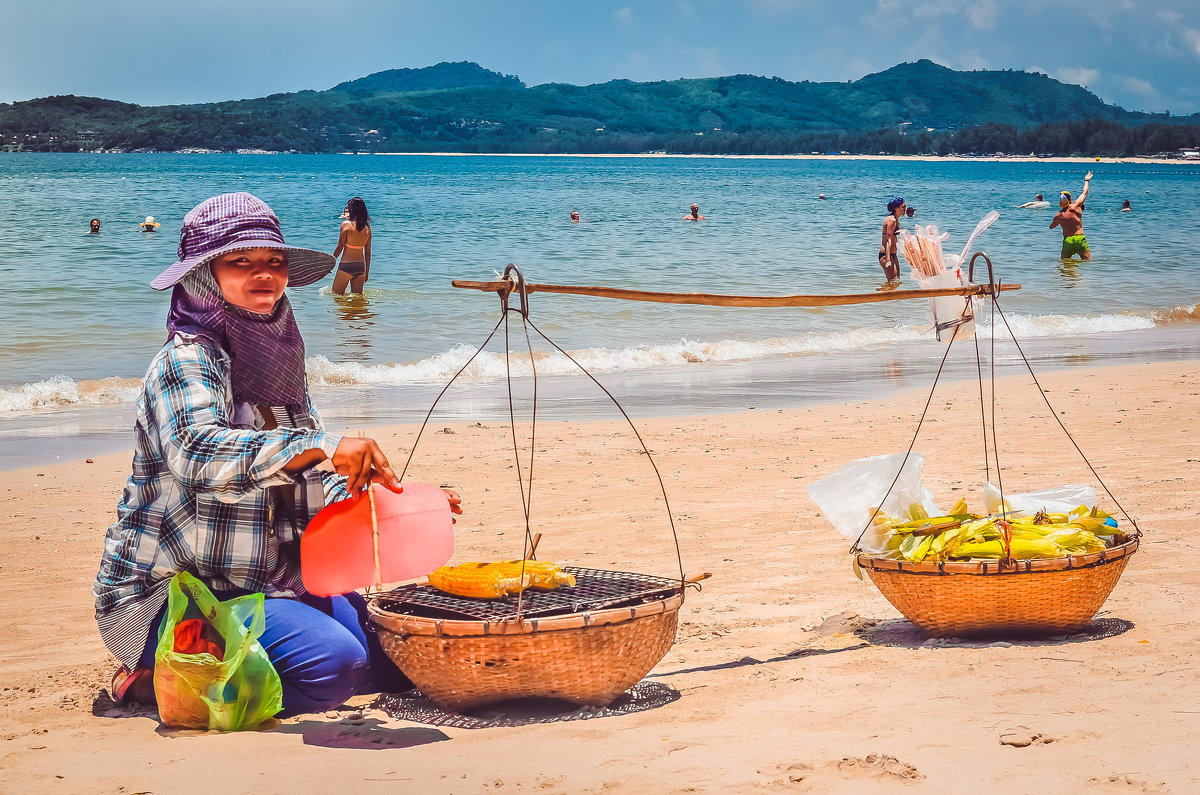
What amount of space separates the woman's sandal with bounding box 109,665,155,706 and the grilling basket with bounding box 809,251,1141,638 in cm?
225

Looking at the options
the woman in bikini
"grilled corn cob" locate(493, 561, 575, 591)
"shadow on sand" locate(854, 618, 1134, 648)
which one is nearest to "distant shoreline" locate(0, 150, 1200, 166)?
the woman in bikini

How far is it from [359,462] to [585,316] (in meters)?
11.6

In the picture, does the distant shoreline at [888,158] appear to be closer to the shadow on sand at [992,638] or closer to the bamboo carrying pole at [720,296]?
the bamboo carrying pole at [720,296]

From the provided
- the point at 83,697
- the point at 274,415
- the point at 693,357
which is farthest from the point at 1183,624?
the point at 693,357

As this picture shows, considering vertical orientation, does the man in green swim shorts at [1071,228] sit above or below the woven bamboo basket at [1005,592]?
above

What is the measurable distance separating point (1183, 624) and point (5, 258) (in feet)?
67.9

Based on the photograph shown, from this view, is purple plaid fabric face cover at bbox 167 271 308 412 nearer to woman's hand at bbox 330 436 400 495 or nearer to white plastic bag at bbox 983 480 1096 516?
woman's hand at bbox 330 436 400 495

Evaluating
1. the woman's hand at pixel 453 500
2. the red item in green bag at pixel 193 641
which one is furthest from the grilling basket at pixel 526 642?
the red item in green bag at pixel 193 641

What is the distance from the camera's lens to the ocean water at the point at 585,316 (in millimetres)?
9438

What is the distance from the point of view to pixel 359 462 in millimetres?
2672

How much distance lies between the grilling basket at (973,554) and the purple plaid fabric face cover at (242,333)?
195 centimetres

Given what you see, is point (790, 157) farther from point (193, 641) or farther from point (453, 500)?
point (193, 641)

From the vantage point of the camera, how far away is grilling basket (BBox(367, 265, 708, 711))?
293 cm

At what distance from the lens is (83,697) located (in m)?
3.37
